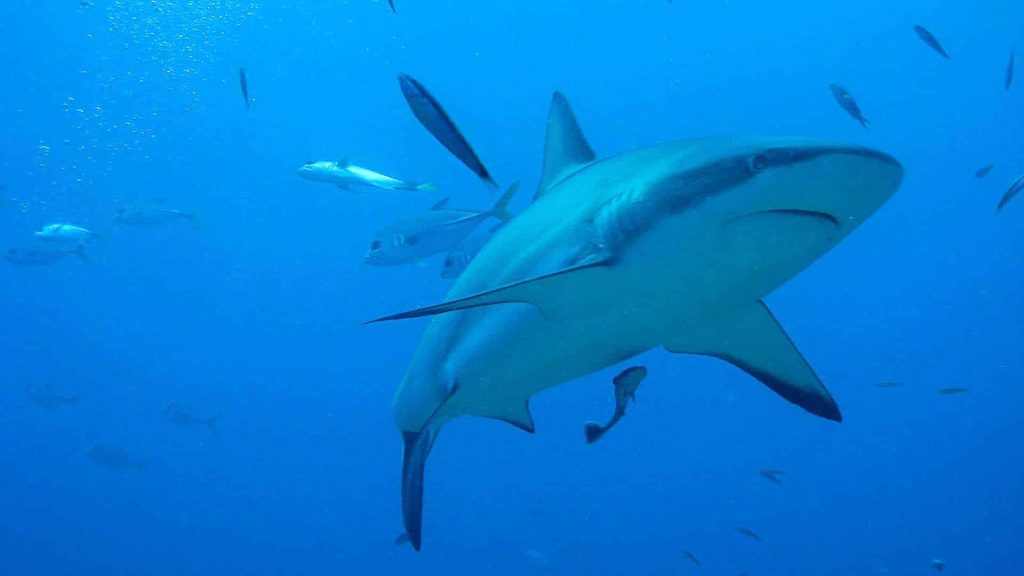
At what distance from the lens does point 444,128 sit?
2646 millimetres

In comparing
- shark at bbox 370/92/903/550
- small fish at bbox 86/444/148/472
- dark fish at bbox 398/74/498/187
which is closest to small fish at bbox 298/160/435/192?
shark at bbox 370/92/903/550

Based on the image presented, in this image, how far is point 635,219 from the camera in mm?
2365

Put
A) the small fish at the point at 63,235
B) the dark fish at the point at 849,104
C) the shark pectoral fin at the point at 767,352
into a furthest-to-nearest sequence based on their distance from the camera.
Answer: the small fish at the point at 63,235, the dark fish at the point at 849,104, the shark pectoral fin at the point at 767,352

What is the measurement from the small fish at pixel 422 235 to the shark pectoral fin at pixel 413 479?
2558 millimetres

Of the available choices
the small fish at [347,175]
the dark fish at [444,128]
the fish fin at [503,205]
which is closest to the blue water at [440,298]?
the small fish at [347,175]

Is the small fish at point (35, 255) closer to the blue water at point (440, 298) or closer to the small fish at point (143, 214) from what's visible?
the small fish at point (143, 214)

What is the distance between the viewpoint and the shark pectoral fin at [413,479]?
147 inches

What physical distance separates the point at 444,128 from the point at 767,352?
1.71m

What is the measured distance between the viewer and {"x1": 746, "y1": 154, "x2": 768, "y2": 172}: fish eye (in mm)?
2088

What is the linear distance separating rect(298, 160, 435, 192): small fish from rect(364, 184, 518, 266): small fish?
72 cm

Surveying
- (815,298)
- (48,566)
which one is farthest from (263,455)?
(815,298)

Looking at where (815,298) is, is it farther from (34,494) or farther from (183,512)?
(34,494)

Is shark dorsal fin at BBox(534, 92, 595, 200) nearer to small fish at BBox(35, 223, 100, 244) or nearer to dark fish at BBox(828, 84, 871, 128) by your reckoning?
dark fish at BBox(828, 84, 871, 128)

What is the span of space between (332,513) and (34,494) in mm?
13091
